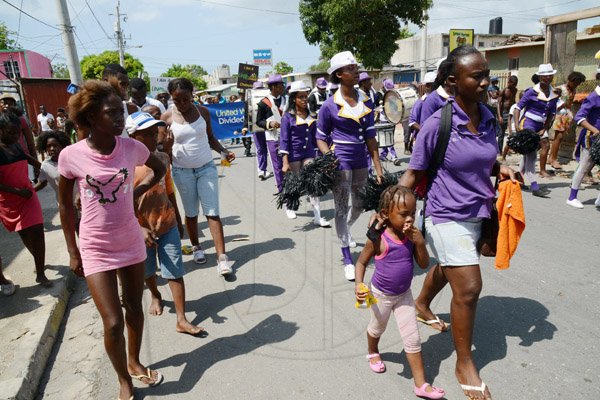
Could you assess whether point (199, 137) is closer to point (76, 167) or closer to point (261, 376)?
point (76, 167)

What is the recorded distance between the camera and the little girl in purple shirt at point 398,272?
2.65 m

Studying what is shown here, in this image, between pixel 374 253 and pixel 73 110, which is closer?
pixel 73 110

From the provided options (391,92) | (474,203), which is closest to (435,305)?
(474,203)

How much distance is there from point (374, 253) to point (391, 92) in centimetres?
737

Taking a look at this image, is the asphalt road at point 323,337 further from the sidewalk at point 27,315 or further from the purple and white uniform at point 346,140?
the purple and white uniform at point 346,140

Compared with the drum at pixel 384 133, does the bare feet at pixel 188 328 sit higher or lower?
lower

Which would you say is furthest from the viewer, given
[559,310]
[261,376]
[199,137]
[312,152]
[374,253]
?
[312,152]

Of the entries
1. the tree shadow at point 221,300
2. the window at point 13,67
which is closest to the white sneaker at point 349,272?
the tree shadow at point 221,300

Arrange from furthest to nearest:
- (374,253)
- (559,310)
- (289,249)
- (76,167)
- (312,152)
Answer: (312,152), (289,249), (559,310), (374,253), (76,167)

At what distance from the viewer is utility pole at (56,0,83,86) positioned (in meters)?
10.3

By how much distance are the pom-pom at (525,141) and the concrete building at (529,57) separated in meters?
12.2

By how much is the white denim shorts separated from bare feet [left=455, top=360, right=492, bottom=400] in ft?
2.09

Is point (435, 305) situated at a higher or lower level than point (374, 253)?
lower

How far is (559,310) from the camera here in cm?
368
